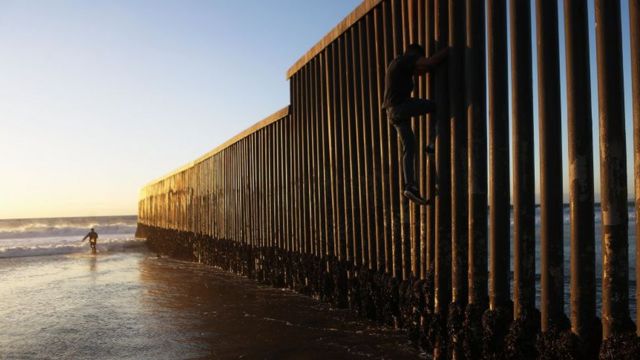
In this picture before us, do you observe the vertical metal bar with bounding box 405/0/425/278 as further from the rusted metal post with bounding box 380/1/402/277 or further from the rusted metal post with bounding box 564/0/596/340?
the rusted metal post with bounding box 564/0/596/340

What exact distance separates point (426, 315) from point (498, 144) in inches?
84.6

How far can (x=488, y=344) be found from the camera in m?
5.30

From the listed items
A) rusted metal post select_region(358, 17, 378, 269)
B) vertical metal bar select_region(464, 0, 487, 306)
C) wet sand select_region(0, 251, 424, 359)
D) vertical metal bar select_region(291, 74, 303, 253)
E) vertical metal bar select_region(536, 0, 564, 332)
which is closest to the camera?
vertical metal bar select_region(536, 0, 564, 332)

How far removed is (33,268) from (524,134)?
20.4 m

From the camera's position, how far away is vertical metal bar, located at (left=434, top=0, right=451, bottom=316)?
602cm

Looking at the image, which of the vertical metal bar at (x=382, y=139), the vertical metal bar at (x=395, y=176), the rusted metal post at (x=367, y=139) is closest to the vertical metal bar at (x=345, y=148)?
the rusted metal post at (x=367, y=139)

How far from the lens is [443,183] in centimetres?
Answer: 607

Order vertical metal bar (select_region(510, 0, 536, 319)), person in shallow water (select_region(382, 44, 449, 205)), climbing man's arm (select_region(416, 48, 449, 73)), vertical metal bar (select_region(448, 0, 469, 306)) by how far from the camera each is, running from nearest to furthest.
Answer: vertical metal bar (select_region(510, 0, 536, 319))
vertical metal bar (select_region(448, 0, 469, 306))
climbing man's arm (select_region(416, 48, 449, 73))
person in shallow water (select_region(382, 44, 449, 205))

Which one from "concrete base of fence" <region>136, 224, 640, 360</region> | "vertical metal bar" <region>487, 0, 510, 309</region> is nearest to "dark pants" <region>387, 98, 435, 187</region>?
"vertical metal bar" <region>487, 0, 510, 309</region>

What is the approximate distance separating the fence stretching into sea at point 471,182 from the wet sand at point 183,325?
51 cm

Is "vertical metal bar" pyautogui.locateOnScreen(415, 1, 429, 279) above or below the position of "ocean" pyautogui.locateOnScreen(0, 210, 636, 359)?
above

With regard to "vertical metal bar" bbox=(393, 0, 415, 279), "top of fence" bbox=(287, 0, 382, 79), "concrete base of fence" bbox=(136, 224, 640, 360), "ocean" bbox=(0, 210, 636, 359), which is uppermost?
"top of fence" bbox=(287, 0, 382, 79)

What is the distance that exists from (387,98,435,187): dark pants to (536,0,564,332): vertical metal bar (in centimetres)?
156

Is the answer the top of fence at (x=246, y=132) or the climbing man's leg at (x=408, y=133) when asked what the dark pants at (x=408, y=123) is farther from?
the top of fence at (x=246, y=132)
